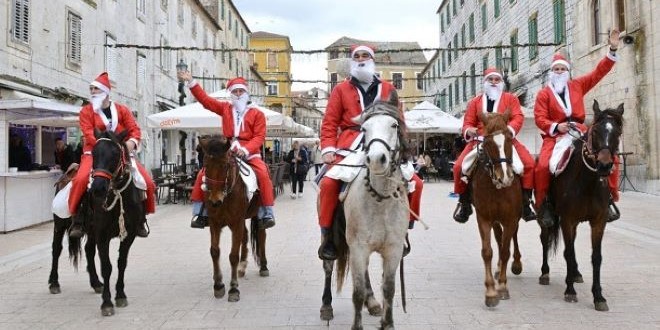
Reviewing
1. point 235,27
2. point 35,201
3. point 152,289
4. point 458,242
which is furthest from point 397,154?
point 235,27

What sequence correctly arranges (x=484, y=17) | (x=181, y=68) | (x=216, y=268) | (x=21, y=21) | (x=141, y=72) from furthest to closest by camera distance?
(x=484, y=17) < (x=141, y=72) < (x=21, y=21) < (x=181, y=68) < (x=216, y=268)

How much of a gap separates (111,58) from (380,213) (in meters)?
19.9

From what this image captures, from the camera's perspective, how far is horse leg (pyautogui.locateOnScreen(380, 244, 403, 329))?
14.1ft

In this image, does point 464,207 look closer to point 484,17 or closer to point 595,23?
point 595,23

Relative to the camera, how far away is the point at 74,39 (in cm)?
1833

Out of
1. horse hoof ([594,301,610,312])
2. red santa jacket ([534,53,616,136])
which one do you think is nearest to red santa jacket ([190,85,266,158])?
red santa jacket ([534,53,616,136])

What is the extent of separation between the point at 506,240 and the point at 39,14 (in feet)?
51.4

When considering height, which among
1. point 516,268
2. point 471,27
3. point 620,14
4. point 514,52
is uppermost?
point 471,27

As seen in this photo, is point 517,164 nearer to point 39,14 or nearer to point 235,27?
point 39,14

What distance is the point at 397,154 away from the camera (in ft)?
13.1

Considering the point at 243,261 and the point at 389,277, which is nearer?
the point at 389,277

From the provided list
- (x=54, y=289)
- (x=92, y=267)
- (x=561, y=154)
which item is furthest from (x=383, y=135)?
(x=54, y=289)

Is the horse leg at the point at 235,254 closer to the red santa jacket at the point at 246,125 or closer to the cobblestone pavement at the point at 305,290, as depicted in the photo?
the cobblestone pavement at the point at 305,290

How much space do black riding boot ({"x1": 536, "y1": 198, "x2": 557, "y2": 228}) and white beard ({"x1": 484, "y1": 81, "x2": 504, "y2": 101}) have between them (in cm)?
136
